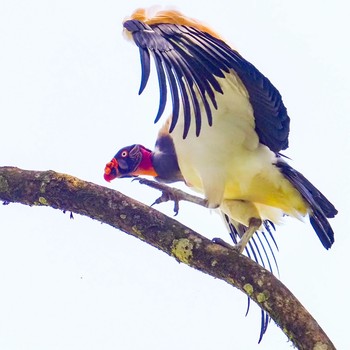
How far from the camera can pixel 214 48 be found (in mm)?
3648

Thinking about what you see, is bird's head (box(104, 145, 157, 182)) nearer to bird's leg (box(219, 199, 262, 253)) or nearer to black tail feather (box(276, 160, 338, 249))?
bird's leg (box(219, 199, 262, 253))

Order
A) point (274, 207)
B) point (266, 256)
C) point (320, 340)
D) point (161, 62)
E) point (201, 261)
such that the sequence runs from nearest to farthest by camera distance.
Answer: point (320, 340), point (201, 261), point (161, 62), point (274, 207), point (266, 256)

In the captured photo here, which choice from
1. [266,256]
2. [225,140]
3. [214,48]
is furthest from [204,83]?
[266,256]

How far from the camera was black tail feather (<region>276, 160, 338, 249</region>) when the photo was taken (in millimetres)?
4105

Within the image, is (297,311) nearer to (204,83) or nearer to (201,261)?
(201,261)

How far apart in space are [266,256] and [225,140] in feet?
3.37

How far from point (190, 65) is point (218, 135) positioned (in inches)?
25.0

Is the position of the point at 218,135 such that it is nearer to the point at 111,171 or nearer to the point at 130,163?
the point at 130,163

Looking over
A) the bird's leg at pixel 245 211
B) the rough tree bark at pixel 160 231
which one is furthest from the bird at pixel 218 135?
the rough tree bark at pixel 160 231

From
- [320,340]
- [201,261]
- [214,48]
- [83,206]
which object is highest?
[214,48]

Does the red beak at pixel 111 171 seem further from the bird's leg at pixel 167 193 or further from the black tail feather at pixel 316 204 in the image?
the black tail feather at pixel 316 204

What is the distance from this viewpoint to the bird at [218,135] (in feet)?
11.7

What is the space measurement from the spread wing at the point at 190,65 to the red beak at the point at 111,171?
32.4 inches

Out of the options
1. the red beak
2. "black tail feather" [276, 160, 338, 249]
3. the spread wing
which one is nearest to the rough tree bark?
the spread wing
